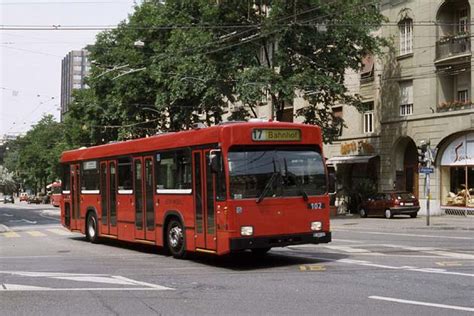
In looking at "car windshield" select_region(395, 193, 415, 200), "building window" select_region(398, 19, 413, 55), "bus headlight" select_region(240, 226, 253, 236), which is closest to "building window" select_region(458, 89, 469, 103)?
"building window" select_region(398, 19, 413, 55)

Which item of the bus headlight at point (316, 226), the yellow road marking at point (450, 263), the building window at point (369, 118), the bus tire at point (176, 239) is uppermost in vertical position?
the building window at point (369, 118)

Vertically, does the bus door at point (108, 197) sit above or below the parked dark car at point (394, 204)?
above

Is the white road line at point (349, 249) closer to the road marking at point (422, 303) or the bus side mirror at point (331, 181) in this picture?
the bus side mirror at point (331, 181)

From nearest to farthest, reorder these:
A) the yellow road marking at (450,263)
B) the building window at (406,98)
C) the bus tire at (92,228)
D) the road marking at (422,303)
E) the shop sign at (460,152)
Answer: the road marking at (422,303)
the yellow road marking at (450,263)
the bus tire at (92,228)
the shop sign at (460,152)
the building window at (406,98)

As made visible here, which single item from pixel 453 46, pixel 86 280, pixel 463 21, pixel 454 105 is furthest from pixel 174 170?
pixel 463 21

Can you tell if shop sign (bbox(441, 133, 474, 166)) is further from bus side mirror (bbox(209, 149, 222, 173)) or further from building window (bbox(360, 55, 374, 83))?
bus side mirror (bbox(209, 149, 222, 173))

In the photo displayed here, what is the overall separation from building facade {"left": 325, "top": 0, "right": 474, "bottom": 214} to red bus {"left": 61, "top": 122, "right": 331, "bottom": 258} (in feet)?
73.2

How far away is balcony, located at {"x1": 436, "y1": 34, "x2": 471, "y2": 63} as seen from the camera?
108 feet

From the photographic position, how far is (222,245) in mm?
11961

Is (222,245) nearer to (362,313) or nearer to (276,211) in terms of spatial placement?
(276,211)

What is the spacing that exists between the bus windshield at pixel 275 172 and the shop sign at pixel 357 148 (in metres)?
27.4

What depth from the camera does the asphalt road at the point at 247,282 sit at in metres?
8.20

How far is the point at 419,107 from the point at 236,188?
2621 centimetres

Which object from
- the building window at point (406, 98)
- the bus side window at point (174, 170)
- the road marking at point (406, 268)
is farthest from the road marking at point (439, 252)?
the building window at point (406, 98)
